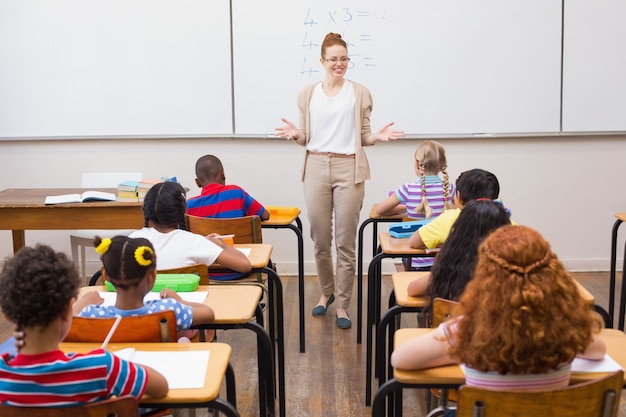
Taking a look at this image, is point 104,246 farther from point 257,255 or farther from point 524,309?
point 524,309

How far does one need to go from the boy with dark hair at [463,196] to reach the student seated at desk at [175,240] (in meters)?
0.77

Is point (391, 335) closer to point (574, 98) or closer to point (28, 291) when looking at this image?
point (28, 291)

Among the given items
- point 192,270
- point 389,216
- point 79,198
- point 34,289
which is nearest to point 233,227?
point 192,270

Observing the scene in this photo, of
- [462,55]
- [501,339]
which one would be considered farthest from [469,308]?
[462,55]

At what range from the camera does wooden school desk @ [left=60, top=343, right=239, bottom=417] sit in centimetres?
185

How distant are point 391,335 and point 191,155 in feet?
9.43

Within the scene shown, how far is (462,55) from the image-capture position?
526 centimetres

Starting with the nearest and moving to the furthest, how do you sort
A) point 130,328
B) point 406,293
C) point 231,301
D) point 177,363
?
1. point 177,363
2. point 130,328
3. point 231,301
4. point 406,293

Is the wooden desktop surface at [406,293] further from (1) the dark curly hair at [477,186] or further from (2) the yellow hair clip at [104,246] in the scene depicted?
(2) the yellow hair clip at [104,246]

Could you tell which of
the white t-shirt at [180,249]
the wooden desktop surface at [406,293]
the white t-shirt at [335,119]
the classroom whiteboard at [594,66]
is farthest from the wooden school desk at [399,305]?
the classroom whiteboard at [594,66]

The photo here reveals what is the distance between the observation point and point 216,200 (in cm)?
381

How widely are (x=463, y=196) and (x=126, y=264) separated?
5.07 ft

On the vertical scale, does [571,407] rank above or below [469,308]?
below

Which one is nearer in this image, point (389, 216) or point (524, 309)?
point (524, 309)
